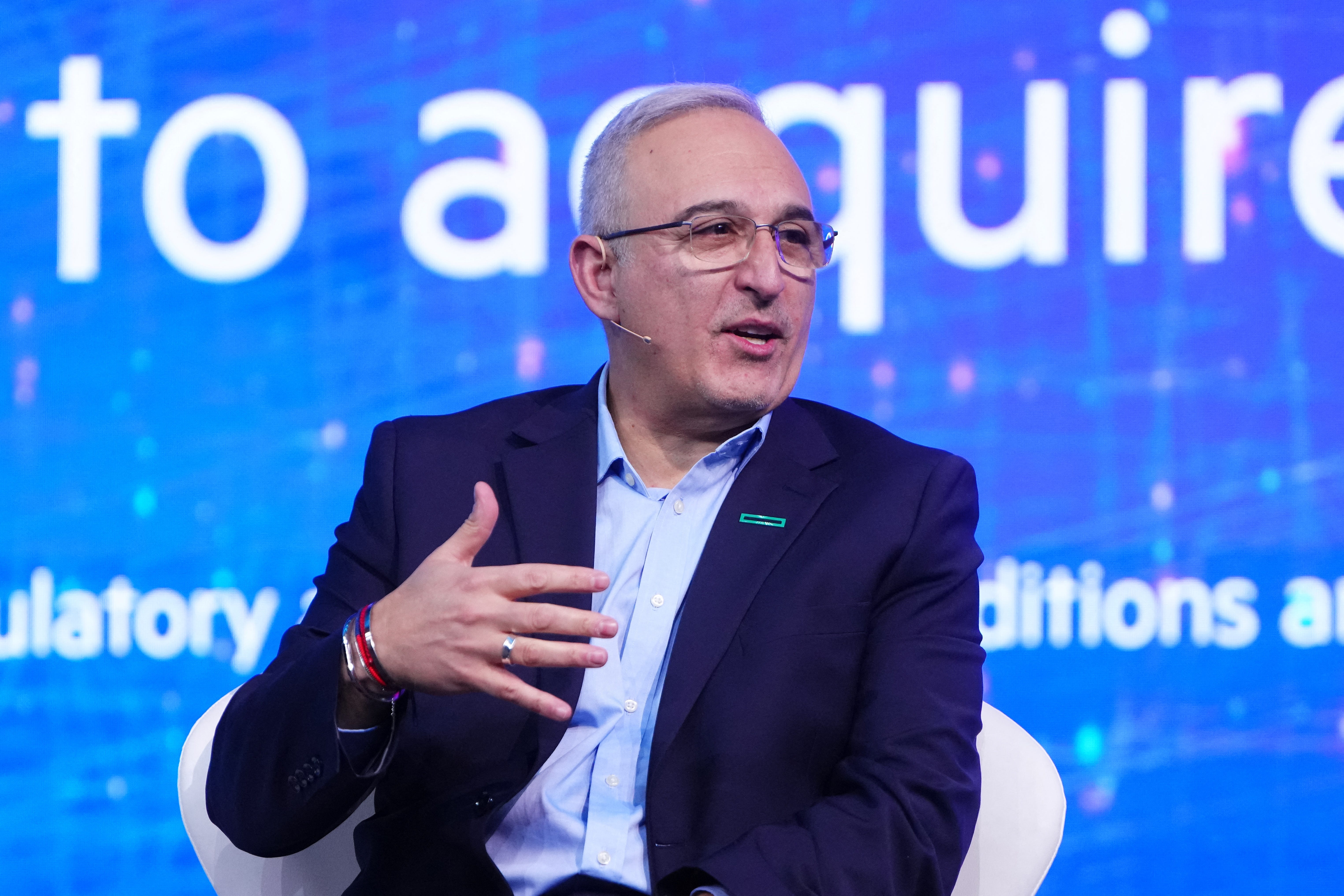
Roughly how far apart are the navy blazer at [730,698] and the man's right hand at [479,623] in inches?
5.3

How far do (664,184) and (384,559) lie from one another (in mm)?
688

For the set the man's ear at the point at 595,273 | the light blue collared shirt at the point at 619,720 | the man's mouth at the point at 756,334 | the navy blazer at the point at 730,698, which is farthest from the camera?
the man's ear at the point at 595,273

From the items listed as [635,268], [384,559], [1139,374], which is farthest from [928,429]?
[384,559]

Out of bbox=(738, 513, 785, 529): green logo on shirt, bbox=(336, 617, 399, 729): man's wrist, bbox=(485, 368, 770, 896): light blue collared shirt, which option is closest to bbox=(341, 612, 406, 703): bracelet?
bbox=(336, 617, 399, 729): man's wrist

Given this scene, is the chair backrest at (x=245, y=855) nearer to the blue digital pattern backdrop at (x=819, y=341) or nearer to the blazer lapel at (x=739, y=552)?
the blazer lapel at (x=739, y=552)

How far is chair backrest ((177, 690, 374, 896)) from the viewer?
169cm

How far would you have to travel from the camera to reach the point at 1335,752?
108 inches

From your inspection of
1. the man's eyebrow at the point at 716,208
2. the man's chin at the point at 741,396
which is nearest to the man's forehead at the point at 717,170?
the man's eyebrow at the point at 716,208

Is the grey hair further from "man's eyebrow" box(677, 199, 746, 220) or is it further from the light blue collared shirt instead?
the light blue collared shirt

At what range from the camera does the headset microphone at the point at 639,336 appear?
6.09 feet

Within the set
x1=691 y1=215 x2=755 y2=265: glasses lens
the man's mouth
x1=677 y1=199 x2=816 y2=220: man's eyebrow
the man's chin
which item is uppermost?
x1=677 y1=199 x2=816 y2=220: man's eyebrow

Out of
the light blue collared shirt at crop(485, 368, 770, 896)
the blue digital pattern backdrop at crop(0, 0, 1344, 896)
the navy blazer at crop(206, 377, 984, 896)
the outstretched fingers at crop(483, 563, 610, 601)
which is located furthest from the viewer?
the blue digital pattern backdrop at crop(0, 0, 1344, 896)

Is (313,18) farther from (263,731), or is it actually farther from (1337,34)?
(1337,34)

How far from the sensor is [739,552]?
5.57 ft
